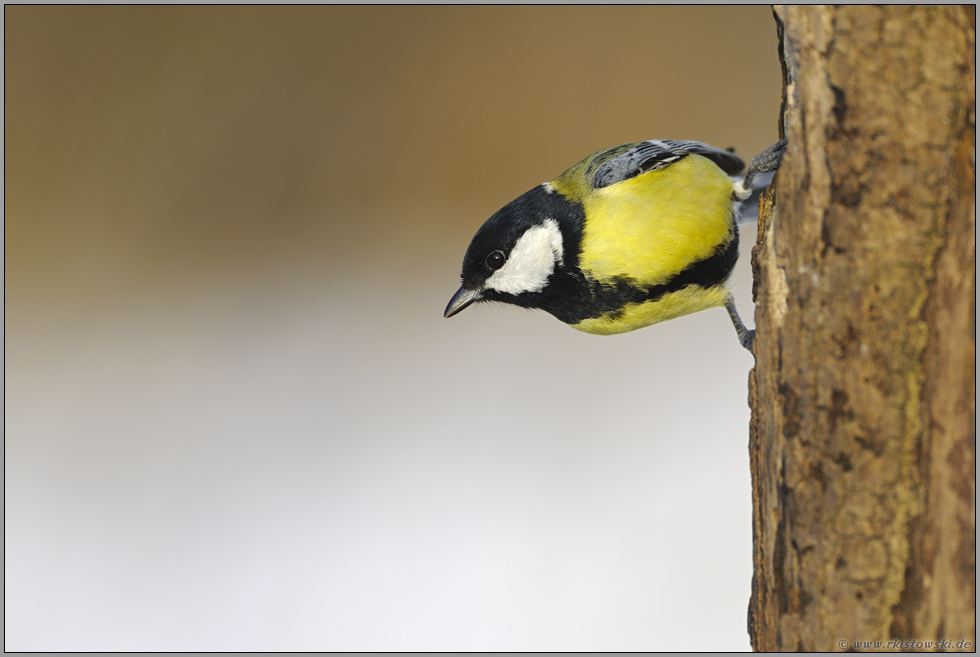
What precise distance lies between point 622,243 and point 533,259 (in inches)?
4.7

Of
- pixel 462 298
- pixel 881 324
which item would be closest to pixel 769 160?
pixel 881 324

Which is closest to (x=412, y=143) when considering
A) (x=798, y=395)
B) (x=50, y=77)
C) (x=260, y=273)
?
(x=260, y=273)

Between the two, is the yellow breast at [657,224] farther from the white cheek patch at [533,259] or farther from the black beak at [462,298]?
the black beak at [462,298]

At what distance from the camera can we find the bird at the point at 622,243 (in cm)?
72

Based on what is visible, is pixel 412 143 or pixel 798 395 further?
pixel 412 143

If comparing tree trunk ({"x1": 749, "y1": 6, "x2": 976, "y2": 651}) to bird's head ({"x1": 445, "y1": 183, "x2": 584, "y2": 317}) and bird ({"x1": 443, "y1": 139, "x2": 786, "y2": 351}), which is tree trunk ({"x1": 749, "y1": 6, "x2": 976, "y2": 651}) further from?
bird's head ({"x1": 445, "y1": 183, "x2": 584, "y2": 317})

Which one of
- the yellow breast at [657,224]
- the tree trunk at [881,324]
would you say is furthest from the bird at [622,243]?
the tree trunk at [881,324]

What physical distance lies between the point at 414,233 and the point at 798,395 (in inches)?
57.5

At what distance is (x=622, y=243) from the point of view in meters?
0.72

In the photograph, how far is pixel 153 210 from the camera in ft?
5.52

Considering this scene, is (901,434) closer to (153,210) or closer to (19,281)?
(153,210)

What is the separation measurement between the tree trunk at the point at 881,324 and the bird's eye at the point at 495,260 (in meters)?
0.40

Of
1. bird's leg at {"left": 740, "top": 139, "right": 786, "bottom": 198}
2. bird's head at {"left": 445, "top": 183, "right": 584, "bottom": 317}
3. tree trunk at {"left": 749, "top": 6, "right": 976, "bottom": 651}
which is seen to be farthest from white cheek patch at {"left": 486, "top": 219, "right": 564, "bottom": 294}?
tree trunk at {"left": 749, "top": 6, "right": 976, "bottom": 651}

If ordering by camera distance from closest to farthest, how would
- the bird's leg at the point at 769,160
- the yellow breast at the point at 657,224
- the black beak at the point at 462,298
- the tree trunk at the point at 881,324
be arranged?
1. the tree trunk at the point at 881,324
2. the bird's leg at the point at 769,160
3. the yellow breast at the point at 657,224
4. the black beak at the point at 462,298
